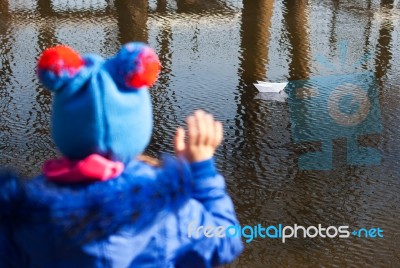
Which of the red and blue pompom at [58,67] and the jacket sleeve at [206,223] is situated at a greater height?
the red and blue pompom at [58,67]

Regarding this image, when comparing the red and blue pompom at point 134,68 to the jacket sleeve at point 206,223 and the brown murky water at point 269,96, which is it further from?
the brown murky water at point 269,96

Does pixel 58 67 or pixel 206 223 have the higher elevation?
pixel 58 67

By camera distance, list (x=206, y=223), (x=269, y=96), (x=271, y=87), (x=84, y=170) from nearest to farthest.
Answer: (x=84, y=170)
(x=206, y=223)
(x=269, y=96)
(x=271, y=87)

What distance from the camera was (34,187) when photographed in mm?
1147

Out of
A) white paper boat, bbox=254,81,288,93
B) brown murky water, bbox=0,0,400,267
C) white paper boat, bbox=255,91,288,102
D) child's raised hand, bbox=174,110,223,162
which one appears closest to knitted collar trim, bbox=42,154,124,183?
child's raised hand, bbox=174,110,223,162

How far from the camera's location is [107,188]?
3.75 feet

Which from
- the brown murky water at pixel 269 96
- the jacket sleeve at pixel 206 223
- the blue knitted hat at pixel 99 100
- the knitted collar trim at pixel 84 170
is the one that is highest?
the blue knitted hat at pixel 99 100

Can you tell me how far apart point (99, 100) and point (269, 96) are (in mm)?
4256

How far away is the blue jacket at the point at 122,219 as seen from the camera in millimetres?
1130

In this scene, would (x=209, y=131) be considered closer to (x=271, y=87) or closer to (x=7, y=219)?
(x=7, y=219)

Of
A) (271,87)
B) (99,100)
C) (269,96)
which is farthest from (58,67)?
(271,87)

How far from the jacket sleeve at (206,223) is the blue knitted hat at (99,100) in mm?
153

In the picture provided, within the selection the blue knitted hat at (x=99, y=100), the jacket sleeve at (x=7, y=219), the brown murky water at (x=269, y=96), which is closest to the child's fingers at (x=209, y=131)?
the blue knitted hat at (x=99, y=100)

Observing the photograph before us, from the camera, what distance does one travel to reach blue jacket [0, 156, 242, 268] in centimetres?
113
